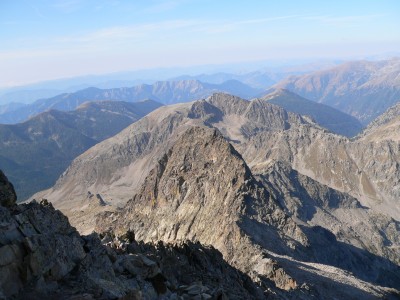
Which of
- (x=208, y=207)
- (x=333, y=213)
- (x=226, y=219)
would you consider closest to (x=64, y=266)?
(x=226, y=219)

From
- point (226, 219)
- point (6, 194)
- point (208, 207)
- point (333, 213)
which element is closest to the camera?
point (6, 194)

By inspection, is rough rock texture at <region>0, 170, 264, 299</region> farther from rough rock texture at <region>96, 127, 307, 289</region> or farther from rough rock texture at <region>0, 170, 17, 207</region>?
rough rock texture at <region>96, 127, 307, 289</region>

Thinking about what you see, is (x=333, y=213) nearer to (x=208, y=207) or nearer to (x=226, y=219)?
(x=208, y=207)

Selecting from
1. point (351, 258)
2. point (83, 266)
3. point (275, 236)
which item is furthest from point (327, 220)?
point (83, 266)

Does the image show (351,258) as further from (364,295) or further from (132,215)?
(132,215)

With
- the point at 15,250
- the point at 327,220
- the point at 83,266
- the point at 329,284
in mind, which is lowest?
the point at 327,220

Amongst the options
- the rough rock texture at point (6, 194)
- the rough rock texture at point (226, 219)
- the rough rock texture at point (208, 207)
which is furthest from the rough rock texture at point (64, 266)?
the rough rock texture at point (208, 207)
